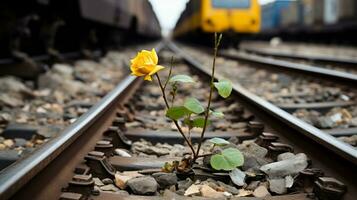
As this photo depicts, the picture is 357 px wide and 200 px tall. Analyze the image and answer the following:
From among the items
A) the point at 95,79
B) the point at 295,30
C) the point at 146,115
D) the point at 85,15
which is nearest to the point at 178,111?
the point at 146,115

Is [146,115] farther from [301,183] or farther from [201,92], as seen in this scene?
[301,183]

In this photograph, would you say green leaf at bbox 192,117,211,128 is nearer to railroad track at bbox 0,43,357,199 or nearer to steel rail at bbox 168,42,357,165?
railroad track at bbox 0,43,357,199

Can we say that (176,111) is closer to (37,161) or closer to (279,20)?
(37,161)

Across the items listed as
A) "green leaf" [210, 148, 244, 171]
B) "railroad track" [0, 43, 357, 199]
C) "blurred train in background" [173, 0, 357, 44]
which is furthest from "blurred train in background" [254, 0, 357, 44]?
"green leaf" [210, 148, 244, 171]

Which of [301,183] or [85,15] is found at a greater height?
[85,15]

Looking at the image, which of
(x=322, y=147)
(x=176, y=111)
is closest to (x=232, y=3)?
(x=176, y=111)

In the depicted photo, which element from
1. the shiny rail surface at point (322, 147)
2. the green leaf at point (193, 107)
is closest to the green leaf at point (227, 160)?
the green leaf at point (193, 107)

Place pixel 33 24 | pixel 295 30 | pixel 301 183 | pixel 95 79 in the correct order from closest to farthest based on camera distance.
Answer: pixel 301 183 < pixel 95 79 < pixel 33 24 < pixel 295 30
